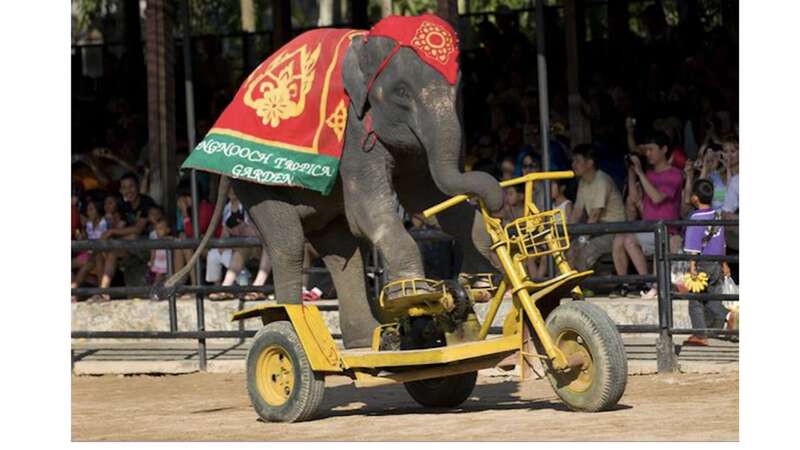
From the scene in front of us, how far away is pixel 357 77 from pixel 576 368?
192 cm

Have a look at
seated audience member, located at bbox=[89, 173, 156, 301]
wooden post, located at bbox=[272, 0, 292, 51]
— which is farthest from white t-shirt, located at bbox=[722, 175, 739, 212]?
wooden post, located at bbox=[272, 0, 292, 51]

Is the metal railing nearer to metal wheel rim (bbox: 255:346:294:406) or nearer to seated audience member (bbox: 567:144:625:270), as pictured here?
seated audience member (bbox: 567:144:625:270)

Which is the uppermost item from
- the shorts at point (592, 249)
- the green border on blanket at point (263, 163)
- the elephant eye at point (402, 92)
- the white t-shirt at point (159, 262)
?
the elephant eye at point (402, 92)

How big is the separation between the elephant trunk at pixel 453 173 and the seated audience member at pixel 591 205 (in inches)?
153

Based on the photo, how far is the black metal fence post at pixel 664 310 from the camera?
40.0 feet

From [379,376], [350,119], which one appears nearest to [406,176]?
[350,119]

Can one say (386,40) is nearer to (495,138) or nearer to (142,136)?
(495,138)

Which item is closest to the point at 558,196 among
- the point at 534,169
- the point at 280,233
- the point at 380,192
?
the point at 534,169

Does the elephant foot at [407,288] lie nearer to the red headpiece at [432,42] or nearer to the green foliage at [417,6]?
the red headpiece at [432,42]

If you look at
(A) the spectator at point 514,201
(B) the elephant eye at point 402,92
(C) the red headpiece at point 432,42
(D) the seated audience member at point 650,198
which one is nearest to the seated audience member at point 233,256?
(A) the spectator at point 514,201

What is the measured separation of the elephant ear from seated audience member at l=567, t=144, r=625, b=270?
3.76m

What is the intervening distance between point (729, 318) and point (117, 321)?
5.22 meters

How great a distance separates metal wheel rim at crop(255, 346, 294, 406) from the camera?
33.6ft

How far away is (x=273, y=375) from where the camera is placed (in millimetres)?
10328
